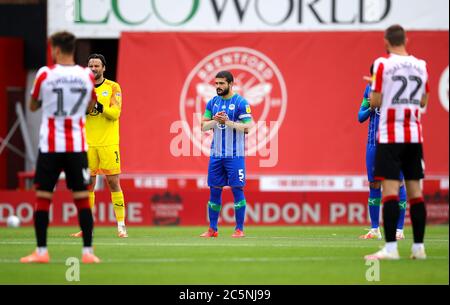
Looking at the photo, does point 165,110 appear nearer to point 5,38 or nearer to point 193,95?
point 193,95

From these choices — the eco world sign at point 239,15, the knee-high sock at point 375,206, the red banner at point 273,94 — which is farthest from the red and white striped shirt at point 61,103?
the eco world sign at point 239,15

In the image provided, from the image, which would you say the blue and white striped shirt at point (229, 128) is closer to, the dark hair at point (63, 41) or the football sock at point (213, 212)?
the football sock at point (213, 212)

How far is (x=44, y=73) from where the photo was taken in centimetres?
1078

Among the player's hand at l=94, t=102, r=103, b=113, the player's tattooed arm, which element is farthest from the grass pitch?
the player's hand at l=94, t=102, r=103, b=113

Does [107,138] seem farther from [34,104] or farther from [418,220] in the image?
[418,220]

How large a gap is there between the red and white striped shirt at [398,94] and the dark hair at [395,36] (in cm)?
13

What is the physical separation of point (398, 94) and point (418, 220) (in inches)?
49.0

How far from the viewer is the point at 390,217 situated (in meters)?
10.9

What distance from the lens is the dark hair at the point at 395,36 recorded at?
36.0 feet

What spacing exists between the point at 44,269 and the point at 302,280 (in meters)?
2.38

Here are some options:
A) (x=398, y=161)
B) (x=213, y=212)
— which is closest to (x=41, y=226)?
(x=398, y=161)

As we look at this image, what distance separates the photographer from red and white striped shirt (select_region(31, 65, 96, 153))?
10.8m

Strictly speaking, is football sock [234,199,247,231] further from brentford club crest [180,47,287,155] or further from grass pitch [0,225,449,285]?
brentford club crest [180,47,287,155]

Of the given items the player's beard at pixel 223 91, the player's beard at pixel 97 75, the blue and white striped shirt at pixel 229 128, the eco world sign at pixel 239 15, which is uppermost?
the eco world sign at pixel 239 15
